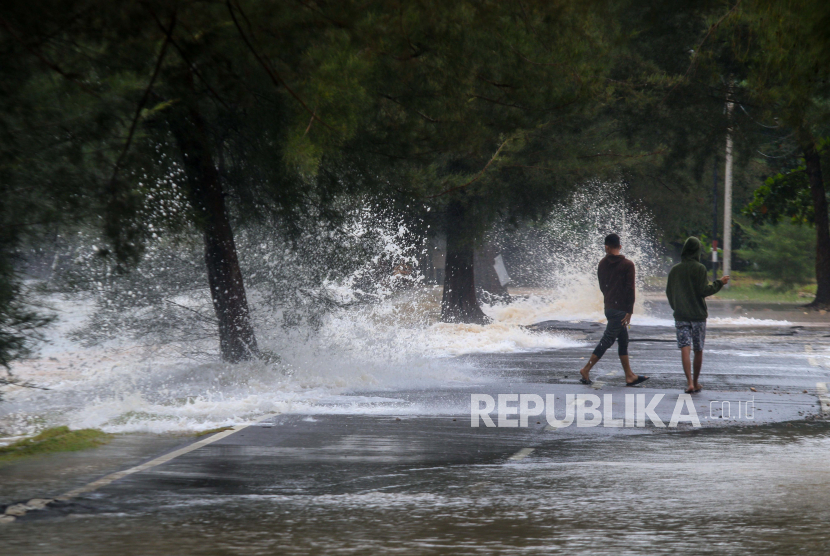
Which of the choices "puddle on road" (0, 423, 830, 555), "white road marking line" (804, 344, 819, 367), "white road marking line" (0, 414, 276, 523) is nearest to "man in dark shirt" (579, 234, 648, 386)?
"white road marking line" (804, 344, 819, 367)

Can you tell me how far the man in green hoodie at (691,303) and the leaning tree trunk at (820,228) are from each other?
16.3 m

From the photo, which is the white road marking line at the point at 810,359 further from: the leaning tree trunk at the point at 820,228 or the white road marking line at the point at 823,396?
the leaning tree trunk at the point at 820,228

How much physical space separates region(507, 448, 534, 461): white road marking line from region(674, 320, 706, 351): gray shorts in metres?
3.93

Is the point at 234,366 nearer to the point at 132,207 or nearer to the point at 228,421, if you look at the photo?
the point at 228,421

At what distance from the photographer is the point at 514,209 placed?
Result: 2012cm

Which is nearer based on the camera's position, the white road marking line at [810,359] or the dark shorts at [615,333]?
the dark shorts at [615,333]

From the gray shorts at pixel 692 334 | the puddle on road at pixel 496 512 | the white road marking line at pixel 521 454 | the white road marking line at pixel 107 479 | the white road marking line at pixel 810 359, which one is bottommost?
the puddle on road at pixel 496 512

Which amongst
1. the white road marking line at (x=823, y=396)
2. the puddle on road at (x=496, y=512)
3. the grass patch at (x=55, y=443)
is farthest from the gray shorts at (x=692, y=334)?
the grass patch at (x=55, y=443)

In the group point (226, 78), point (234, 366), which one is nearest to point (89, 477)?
point (226, 78)

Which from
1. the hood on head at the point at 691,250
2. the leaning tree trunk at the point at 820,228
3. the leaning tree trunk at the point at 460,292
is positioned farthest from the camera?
the leaning tree trunk at the point at 820,228

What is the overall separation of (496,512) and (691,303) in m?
5.96

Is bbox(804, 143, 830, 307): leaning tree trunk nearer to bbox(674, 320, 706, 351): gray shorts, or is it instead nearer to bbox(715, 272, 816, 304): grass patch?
bbox(715, 272, 816, 304): grass patch

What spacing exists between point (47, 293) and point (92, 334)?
309 cm

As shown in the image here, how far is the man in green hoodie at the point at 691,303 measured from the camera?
10641 millimetres
